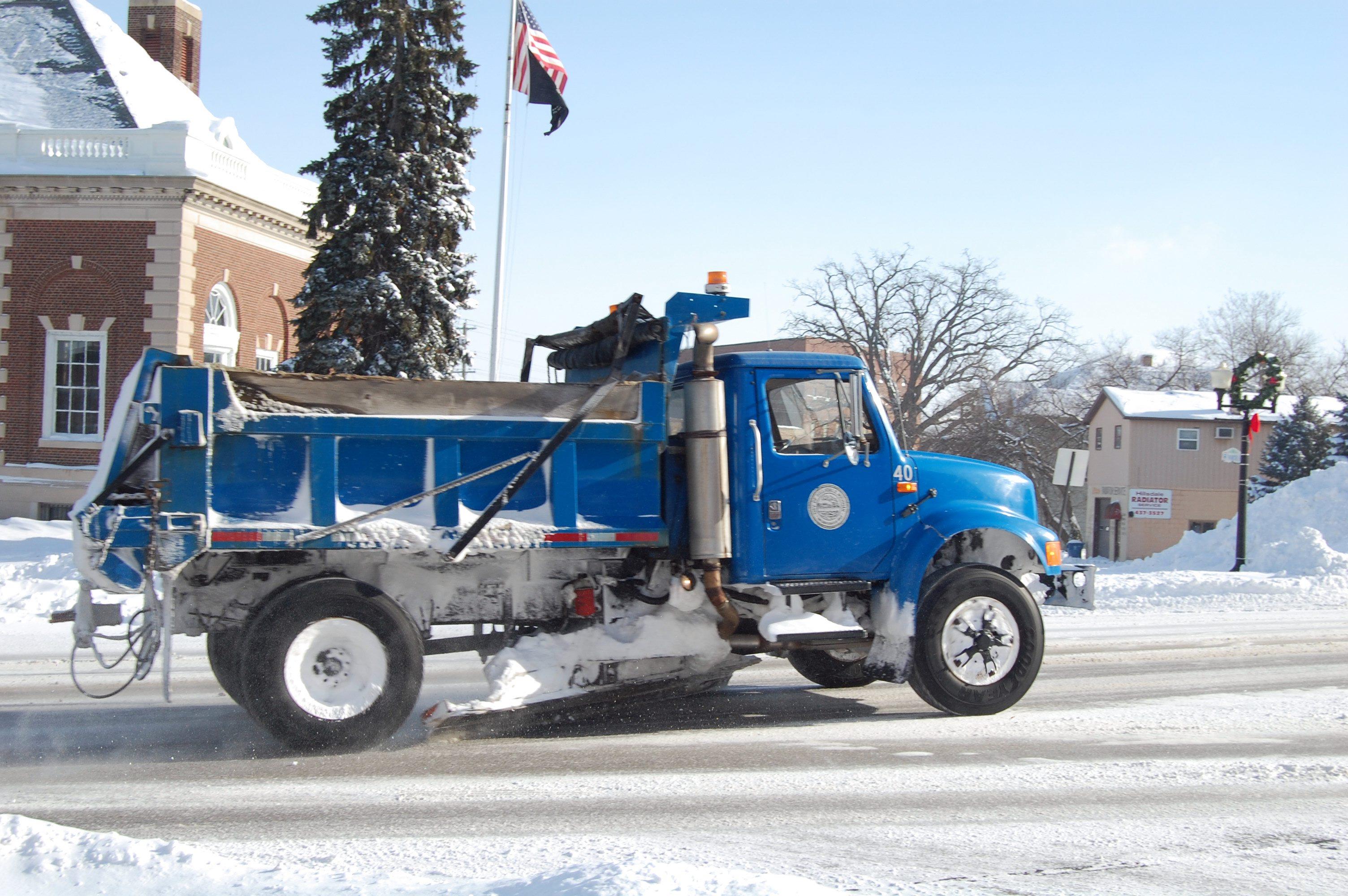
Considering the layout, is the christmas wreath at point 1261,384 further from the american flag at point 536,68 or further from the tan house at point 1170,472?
the tan house at point 1170,472

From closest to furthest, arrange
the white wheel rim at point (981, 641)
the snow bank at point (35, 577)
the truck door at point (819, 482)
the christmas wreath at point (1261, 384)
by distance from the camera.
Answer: the truck door at point (819, 482), the white wheel rim at point (981, 641), the snow bank at point (35, 577), the christmas wreath at point (1261, 384)

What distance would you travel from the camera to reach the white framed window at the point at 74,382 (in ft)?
81.4

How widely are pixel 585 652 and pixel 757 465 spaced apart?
1.61 m

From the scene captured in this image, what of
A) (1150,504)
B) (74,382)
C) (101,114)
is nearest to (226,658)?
(74,382)

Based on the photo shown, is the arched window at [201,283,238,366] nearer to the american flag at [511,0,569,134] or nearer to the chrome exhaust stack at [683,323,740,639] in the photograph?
the american flag at [511,0,569,134]

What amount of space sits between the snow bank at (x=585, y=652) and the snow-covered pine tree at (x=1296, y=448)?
1708 inches

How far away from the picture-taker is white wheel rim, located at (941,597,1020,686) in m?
7.45

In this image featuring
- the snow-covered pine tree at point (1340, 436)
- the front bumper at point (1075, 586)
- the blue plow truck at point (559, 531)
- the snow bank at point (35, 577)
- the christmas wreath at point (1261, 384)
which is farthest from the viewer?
the snow-covered pine tree at point (1340, 436)

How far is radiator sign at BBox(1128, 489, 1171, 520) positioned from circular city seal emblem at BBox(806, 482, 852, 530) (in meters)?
42.3

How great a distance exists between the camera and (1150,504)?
46.0 meters

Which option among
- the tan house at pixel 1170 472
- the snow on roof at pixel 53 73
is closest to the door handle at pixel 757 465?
the snow on roof at pixel 53 73

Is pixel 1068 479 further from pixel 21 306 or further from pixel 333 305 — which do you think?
pixel 21 306

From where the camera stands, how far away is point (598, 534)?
6.86 m

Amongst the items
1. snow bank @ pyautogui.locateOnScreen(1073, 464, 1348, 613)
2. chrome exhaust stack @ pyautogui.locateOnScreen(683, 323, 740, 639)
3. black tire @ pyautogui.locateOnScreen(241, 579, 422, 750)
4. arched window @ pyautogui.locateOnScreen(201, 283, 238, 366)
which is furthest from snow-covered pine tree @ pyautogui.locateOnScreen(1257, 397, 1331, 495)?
black tire @ pyautogui.locateOnScreen(241, 579, 422, 750)
